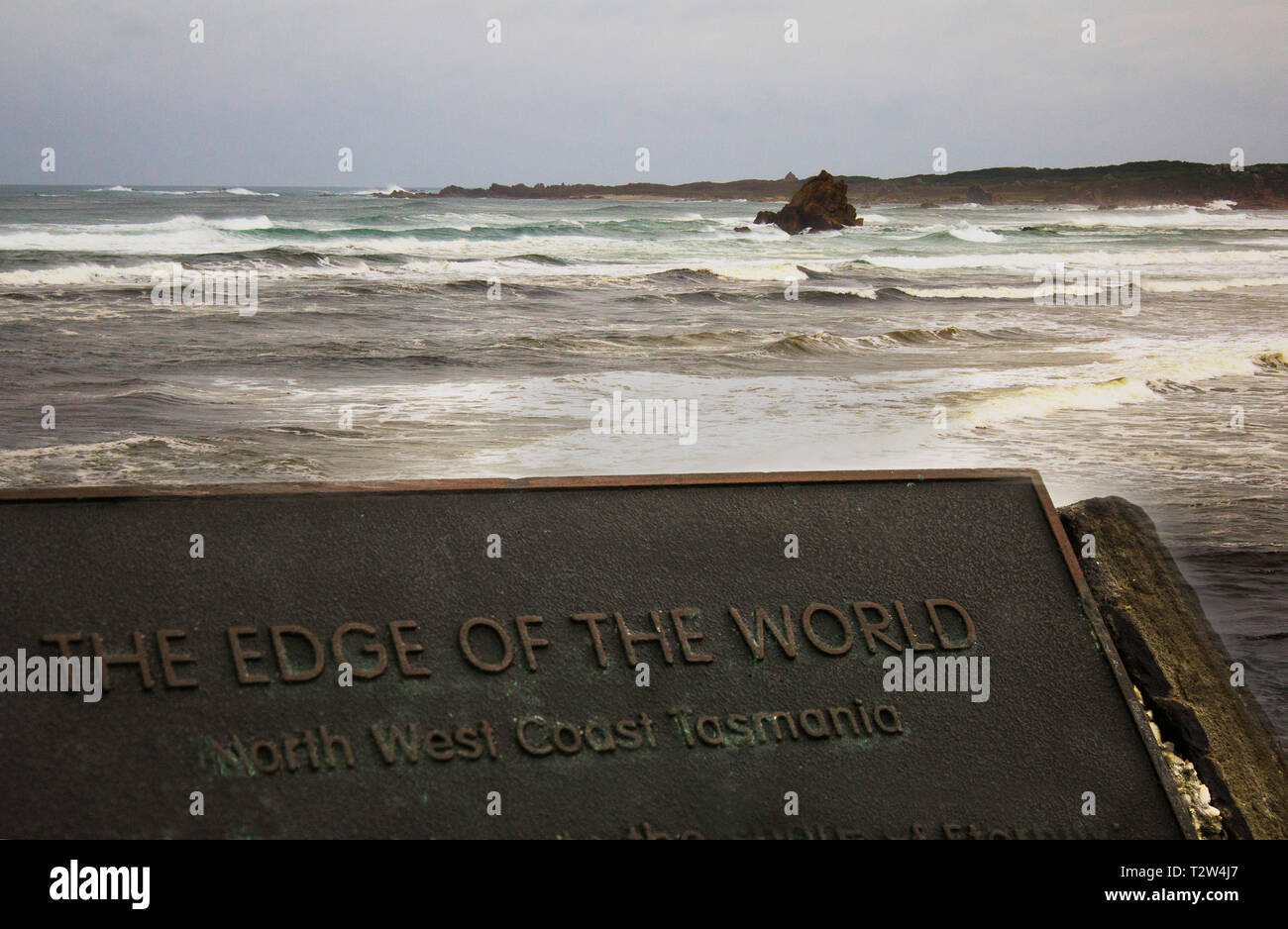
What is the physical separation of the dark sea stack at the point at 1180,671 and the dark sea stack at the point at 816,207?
35373mm

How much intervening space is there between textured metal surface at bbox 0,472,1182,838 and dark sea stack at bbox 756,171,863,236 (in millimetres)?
36120

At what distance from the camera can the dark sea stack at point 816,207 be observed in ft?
124

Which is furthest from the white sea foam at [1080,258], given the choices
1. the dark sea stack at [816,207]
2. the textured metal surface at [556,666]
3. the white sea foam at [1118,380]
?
the textured metal surface at [556,666]

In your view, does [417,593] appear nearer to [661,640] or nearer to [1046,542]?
[661,640]

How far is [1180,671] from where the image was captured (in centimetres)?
299

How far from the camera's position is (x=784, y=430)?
6.66m

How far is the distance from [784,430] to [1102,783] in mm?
4435

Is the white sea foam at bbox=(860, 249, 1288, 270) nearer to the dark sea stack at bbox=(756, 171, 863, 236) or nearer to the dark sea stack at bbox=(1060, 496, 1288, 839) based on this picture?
the dark sea stack at bbox=(756, 171, 863, 236)

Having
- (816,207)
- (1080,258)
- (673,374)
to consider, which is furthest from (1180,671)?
(816,207)

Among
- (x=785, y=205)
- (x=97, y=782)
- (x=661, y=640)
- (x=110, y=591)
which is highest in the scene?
(x=785, y=205)

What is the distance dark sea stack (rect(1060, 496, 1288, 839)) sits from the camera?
2669 millimetres

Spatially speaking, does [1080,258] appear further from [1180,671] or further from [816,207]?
[1180,671]

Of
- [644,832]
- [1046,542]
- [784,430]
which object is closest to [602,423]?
[784,430]

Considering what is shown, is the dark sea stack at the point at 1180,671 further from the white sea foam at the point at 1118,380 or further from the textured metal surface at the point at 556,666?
the white sea foam at the point at 1118,380
